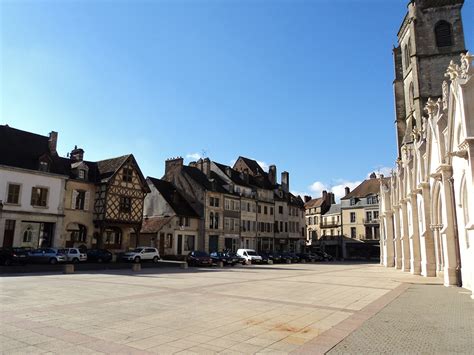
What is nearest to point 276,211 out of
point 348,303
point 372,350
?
point 348,303

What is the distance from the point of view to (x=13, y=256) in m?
23.3

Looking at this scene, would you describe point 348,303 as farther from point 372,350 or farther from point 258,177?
point 258,177

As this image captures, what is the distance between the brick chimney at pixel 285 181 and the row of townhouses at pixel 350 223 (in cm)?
1072

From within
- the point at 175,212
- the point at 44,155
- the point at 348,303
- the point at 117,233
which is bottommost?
the point at 348,303

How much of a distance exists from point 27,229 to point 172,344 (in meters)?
29.7

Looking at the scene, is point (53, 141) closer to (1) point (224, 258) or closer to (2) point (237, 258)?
(1) point (224, 258)

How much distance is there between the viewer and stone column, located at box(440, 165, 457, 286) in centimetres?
1509

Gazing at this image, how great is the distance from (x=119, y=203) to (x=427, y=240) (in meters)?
25.4

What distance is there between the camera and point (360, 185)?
208ft

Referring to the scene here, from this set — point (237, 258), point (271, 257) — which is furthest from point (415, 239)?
point (271, 257)

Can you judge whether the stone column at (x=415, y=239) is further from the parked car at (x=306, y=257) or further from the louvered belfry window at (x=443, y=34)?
the parked car at (x=306, y=257)

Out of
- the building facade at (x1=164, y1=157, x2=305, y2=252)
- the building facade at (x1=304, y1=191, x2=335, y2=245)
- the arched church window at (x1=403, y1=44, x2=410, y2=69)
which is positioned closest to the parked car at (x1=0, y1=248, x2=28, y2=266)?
the building facade at (x1=164, y1=157, x2=305, y2=252)

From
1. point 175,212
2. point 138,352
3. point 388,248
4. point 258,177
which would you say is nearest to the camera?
point 138,352

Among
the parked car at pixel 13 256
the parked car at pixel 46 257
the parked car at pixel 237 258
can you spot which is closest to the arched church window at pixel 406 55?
the parked car at pixel 237 258
